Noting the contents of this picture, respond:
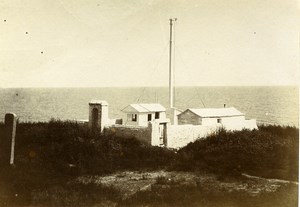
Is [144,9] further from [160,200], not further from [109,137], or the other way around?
[109,137]

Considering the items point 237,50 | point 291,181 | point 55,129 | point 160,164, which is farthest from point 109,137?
point 291,181

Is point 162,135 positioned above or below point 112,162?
above

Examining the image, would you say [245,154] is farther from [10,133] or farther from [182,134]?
[10,133]

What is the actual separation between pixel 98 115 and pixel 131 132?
1743 mm

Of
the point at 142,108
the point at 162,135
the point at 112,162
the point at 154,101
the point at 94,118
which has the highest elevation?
the point at 154,101

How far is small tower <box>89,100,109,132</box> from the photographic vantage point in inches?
593

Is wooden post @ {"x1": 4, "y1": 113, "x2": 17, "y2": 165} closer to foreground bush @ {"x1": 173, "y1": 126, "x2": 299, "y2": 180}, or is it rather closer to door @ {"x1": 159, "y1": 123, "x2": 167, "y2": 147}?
foreground bush @ {"x1": 173, "y1": 126, "x2": 299, "y2": 180}

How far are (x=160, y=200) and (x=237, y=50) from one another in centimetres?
515

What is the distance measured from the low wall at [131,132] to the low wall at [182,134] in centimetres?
101

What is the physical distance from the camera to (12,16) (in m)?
9.10

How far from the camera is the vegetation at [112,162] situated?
25.4 ft

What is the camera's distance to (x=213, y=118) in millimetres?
17531

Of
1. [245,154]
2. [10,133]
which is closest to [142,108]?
[245,154]

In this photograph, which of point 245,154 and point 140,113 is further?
point 140,113
